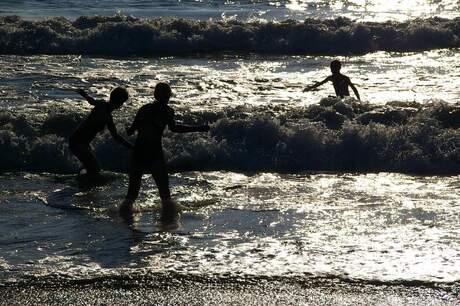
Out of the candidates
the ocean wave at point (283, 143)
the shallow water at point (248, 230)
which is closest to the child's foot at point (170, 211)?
the shallow water at point (248, 230)

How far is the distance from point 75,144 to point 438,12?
23970 mm

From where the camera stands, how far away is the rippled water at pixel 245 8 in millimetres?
31084

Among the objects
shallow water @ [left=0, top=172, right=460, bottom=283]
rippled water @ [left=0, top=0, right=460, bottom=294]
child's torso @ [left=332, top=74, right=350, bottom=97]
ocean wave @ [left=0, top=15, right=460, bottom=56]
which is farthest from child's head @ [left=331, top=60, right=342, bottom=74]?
ocean wave @ [left=0, top=15, right=460, bottom=56]

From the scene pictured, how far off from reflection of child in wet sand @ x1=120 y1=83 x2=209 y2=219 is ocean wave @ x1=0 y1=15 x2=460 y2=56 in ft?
49.7

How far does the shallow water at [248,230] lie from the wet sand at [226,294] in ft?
0.79

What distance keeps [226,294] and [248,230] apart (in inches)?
72.6

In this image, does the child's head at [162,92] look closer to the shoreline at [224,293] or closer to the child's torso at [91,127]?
the child's torso at [91,127]

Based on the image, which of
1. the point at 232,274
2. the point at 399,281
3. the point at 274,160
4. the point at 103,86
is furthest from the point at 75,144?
the point at 103,86

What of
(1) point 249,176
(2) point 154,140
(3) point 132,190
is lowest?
(1) point 249,176

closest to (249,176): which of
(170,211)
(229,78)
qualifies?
(170,211)

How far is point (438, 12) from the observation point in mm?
32094

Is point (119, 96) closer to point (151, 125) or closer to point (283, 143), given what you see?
point (151, 125)

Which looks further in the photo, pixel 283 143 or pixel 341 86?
pixel 341 86

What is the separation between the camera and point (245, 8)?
111 ft
